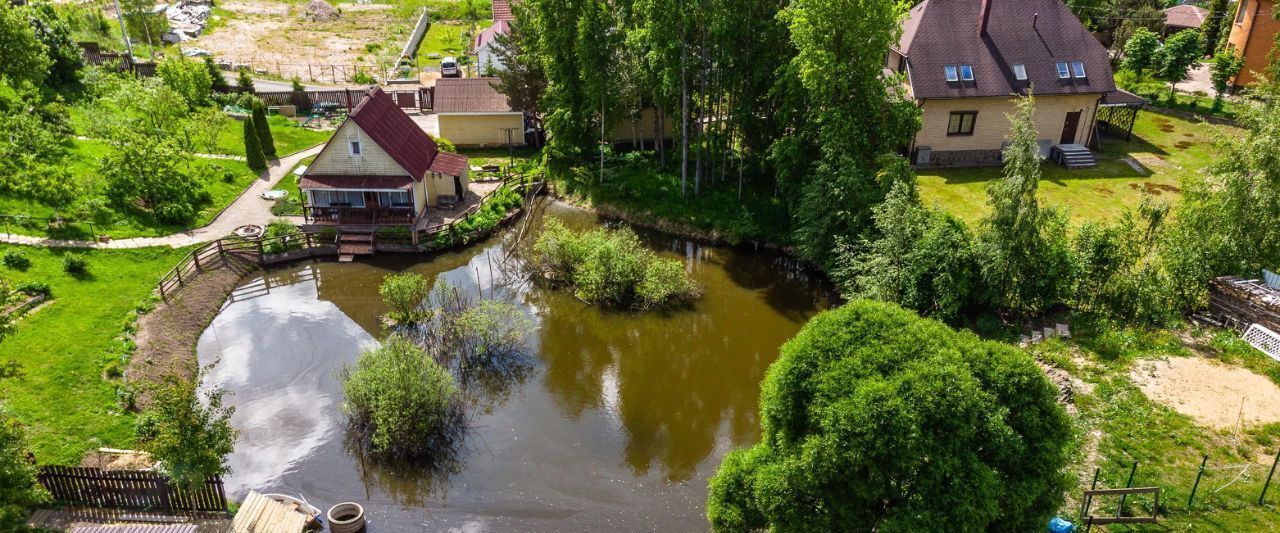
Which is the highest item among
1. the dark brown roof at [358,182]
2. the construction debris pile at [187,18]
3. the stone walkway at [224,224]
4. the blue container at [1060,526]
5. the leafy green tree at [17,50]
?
the construction debris pile at [187,18]

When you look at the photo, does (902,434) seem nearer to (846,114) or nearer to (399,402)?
(399,402)

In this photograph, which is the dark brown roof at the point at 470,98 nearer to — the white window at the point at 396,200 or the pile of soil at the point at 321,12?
the white window at the point at 396,200

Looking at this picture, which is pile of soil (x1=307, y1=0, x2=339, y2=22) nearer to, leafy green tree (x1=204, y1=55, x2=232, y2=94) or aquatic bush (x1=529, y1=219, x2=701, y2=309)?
leafy green tree (x1=204, y1=55, x2=232, y2=94)

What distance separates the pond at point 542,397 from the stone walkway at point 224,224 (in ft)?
13.1

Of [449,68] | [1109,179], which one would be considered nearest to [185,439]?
→ [1109,179]

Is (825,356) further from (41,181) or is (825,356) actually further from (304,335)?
(41,181)

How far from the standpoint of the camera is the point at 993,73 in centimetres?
4228

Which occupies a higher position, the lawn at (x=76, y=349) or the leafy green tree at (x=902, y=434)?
the leafy green tree at (x=902, y=434)

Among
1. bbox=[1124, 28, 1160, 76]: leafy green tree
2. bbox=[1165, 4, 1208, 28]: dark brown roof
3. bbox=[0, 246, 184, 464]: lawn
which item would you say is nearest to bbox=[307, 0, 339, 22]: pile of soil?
bbox=[0, 246, 184, 464]: lawn

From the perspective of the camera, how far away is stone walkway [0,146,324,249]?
32938 mm

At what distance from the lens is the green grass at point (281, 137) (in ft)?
154

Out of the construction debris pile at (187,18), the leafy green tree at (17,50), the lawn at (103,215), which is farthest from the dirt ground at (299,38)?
the lawn at (103,215)

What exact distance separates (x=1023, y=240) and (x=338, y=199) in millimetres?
31390

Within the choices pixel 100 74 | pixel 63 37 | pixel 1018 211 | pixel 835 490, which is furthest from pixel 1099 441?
pixel 63 37
